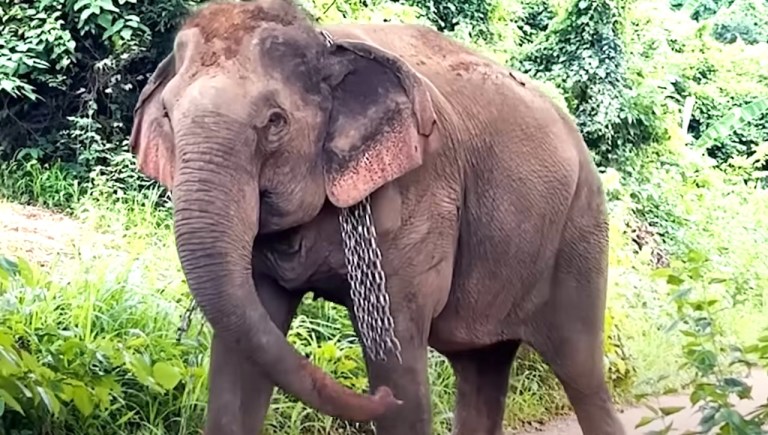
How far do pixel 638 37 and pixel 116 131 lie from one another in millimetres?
8297

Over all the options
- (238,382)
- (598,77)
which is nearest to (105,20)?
(598,77)

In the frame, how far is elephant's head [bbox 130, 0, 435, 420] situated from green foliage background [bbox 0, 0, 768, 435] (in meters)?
0.64

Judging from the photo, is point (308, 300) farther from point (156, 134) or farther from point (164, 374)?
point (156, 134)

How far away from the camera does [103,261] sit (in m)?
6.72

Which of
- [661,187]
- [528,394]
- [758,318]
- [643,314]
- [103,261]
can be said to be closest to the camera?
[103,261]

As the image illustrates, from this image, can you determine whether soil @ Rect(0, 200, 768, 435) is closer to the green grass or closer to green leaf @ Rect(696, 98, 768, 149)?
the green grass

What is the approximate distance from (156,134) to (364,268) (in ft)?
2.68

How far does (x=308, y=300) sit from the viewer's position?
266 inches

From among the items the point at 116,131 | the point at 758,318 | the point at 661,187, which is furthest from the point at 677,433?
the point at 661,187

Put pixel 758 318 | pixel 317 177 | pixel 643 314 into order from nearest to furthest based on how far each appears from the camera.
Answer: pixel 317 177, pixel 643 314, pixel 758 318

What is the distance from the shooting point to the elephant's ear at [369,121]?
12.4ft

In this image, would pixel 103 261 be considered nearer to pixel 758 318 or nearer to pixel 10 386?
pixel 10 386

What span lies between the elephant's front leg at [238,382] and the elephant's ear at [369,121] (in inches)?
21.4

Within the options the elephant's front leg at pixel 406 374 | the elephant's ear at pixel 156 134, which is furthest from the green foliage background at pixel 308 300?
the elephant's front leg at pixel 406 374
